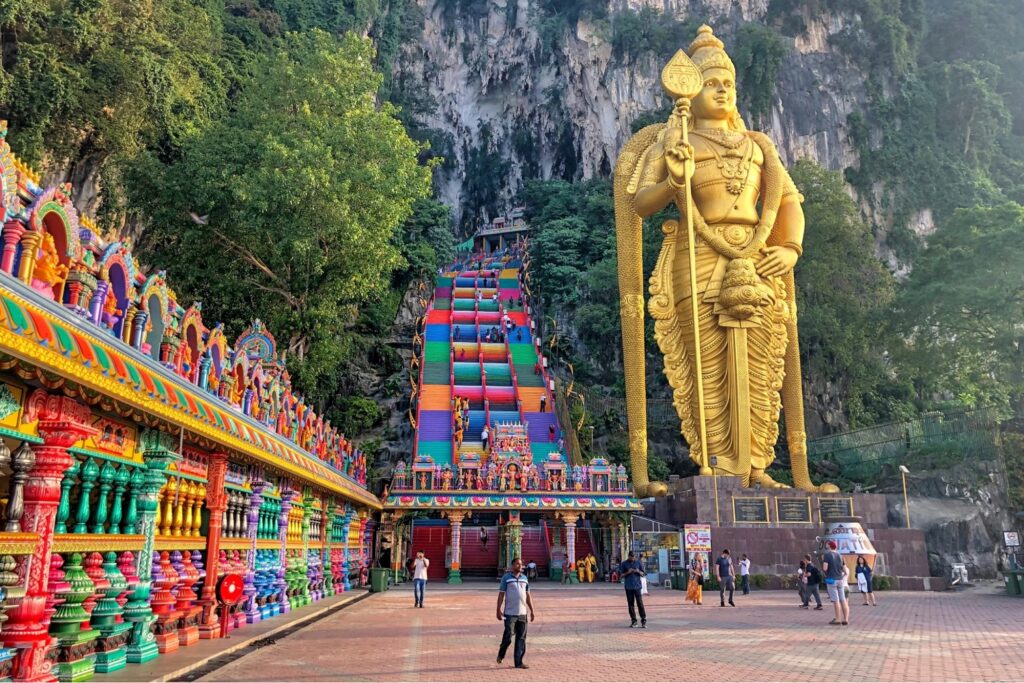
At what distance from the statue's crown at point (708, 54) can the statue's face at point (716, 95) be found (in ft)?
0.40

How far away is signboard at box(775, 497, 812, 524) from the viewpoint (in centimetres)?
1474

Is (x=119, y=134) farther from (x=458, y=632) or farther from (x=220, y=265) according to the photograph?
(x=458, y=632)

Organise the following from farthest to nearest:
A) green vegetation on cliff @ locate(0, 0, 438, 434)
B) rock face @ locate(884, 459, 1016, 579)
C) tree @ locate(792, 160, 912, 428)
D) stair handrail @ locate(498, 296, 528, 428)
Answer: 1. tree @ locate(792, 160, 912, 428)
2. stair handrail @ locate(498, 296, 528, 428)
3. rock face @ locate(884, 459, 1016, 579)
4. green vegetation on cliff @ locate(0, 0, 438, 434)

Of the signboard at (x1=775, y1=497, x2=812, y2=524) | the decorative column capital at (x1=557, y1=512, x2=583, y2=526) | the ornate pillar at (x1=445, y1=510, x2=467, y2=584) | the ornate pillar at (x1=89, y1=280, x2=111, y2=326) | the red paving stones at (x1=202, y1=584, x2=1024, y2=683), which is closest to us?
the ornate pillar at (x1=89, y1=280, x2=111, y2=326)

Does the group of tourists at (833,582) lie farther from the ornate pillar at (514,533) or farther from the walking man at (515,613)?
the ornate pillar at (514,533)

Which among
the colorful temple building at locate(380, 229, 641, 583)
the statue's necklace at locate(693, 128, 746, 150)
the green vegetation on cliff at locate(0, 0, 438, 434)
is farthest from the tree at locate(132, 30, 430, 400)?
the statue's necklace at locate(693, 128, 746, 150)

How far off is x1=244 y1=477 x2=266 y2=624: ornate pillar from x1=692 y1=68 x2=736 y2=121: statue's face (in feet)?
42.1

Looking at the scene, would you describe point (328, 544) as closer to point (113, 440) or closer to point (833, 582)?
point (833, 582)

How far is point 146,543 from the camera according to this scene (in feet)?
17.7

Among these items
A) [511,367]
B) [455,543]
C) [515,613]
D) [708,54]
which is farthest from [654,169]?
[511,367]

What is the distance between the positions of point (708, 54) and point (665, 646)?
542 inches

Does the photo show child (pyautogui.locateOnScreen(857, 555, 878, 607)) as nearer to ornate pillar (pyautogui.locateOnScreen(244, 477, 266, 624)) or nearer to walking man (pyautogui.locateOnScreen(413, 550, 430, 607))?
walking man (pyautogui.locateOnScreen(413, 550, 430, 607))

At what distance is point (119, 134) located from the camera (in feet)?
57.6

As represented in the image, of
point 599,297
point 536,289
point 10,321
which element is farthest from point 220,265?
point 536,289
